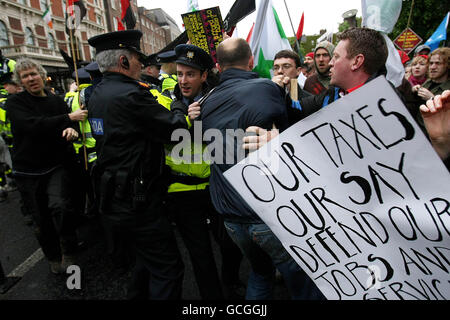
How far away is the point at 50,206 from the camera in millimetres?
2773

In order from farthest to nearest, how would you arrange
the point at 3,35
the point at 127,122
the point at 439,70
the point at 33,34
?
the point at 33,34 → the point at 3,35 → the point at 439,70 → the point at 127,122

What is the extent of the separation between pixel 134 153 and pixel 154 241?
2.09ft

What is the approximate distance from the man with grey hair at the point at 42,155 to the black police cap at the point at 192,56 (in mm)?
1208

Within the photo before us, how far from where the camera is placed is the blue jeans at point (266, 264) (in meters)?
1.66

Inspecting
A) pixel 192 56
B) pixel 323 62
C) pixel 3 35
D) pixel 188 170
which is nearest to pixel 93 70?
pixel 192 56

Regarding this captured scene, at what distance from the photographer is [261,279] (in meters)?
1.92

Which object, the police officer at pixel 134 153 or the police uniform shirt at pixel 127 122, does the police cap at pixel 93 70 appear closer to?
→ the police officer at pixel 134 153

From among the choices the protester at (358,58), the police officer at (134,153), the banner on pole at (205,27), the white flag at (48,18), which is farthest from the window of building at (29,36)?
the protester at (358,58)

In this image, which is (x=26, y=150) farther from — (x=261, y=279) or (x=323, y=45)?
(x=323, y=45)

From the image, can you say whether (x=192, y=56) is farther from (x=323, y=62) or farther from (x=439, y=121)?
(x=323, y=62)

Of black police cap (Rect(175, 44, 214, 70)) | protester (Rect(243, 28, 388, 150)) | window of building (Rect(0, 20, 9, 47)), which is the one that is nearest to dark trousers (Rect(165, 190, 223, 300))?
black police cap (Rect(175, 44, 214, 70))

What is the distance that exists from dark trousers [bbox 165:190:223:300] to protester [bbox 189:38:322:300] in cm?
31

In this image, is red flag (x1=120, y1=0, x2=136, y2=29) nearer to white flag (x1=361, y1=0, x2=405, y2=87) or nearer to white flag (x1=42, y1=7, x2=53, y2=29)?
white flag (x1=361, y1=0, x2=405, y2=87)

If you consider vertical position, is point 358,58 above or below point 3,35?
below
